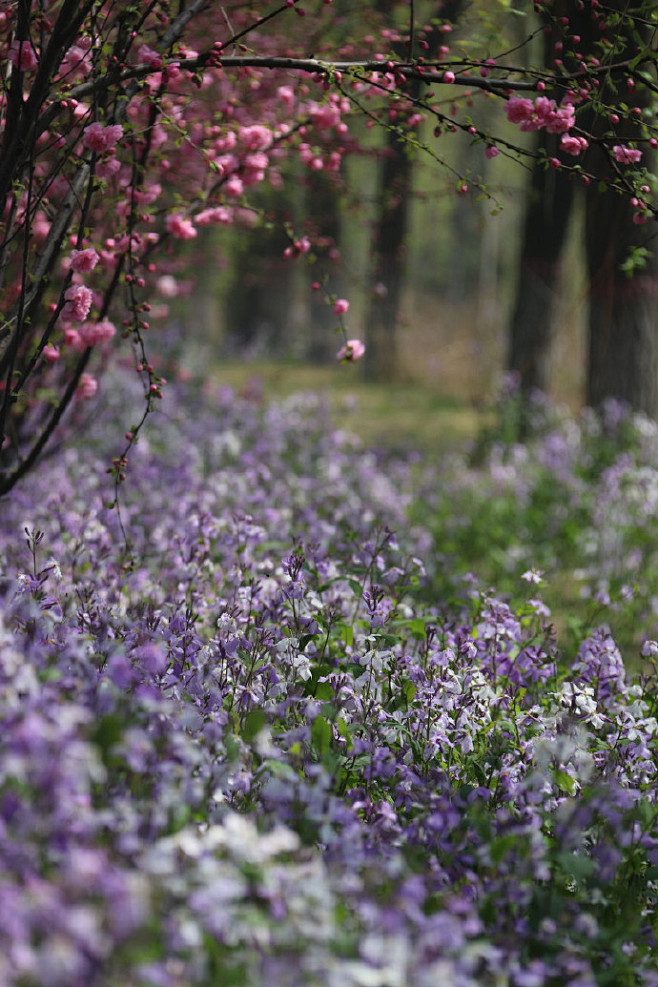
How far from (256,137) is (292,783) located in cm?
300

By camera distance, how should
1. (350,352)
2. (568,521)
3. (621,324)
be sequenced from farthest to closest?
(621,324) → (568,521) → (350,352)

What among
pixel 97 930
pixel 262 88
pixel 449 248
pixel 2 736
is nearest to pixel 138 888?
pixel 97 930

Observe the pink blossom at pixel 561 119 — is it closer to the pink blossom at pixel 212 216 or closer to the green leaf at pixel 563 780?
the pink blossom at pixel 212 216

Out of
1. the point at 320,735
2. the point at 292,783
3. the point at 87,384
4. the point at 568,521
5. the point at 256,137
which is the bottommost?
the point at 292,783

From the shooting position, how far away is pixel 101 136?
3205 mm

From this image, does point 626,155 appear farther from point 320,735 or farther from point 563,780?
point 320,735

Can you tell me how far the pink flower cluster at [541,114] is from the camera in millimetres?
3188

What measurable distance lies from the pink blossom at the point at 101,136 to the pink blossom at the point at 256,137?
36.2 inches

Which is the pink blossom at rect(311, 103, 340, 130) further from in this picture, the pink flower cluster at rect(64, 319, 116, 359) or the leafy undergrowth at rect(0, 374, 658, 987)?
the leafy undergrowth at rect(0, 374, 658, 987)

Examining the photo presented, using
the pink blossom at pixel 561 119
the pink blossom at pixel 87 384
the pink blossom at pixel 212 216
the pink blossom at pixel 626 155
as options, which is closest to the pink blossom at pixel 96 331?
the pink blossom at pixel 87 384

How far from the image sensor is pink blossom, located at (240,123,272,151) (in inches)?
159

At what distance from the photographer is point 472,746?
2947mm

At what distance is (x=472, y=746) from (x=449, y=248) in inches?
2173

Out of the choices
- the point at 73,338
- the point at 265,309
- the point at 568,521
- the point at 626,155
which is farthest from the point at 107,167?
the point at 265,309
